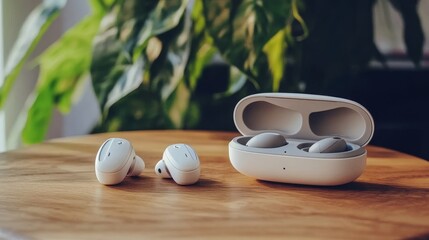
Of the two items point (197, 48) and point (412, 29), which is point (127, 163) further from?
point (412, 29)

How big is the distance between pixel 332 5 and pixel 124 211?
0.77m

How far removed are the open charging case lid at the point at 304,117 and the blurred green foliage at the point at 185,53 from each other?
0.26 m

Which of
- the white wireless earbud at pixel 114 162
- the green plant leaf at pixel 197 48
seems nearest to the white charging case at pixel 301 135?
the white wireless earbud at pixel 114 162

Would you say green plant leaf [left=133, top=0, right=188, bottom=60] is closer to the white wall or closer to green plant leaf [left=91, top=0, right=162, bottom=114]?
green plant leaf [left=91, top=0, right=162, bottom=114]

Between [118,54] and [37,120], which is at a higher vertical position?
[118,54]

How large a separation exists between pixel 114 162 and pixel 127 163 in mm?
17

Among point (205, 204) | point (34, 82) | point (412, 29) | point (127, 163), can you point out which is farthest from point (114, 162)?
point (34, 82)

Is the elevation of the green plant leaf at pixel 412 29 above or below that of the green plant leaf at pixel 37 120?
above

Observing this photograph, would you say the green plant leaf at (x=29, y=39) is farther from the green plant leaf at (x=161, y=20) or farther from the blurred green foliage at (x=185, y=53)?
the green plant leaf at (x=161, y=20)

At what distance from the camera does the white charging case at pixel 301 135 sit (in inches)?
29.5

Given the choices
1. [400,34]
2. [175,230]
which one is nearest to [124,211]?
[175,230]

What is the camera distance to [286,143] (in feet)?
2.65

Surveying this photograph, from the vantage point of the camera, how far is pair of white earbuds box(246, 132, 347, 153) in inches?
29.6

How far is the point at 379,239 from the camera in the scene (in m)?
0.59
